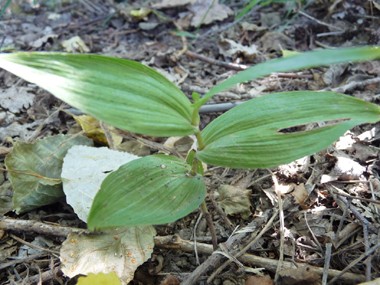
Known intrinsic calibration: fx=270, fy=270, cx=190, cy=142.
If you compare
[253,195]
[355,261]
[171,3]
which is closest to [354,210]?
[355,261]

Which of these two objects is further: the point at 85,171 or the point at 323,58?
the point at 85,171

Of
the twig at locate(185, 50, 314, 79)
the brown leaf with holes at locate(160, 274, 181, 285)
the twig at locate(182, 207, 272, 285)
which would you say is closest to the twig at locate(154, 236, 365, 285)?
the twig at locate(182, 207, 272, 285)

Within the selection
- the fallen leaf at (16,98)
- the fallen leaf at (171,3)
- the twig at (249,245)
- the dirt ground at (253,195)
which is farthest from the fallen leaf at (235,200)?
the fallen leaf at (171,3)

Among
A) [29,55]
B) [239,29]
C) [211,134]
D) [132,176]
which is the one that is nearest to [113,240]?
[132,176]

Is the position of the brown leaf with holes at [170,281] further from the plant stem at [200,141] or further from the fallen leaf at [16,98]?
the fallen leaf at [16,98]

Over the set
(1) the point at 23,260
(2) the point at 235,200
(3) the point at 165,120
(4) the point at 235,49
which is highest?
(3) the point at 165,120

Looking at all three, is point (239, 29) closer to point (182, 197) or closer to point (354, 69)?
point (354, 69)

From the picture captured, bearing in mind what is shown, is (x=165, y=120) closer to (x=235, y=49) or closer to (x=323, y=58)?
(x=323, y=58)

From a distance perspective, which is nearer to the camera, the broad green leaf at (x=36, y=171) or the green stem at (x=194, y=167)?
the green stem at (x=194, y=167)
